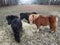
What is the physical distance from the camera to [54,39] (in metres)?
5.04

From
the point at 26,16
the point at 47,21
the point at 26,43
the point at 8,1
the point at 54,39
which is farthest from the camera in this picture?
the point at 8,1

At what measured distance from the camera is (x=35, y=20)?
5.34 metres

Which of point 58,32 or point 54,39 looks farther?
point 58,32

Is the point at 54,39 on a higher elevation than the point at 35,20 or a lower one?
lower

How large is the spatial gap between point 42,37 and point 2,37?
125 centimetres

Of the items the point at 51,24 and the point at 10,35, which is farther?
the point at 51,24

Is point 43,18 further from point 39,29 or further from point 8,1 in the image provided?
point 8,1

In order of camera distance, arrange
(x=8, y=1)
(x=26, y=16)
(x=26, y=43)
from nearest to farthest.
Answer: (x=26, y=43) → (x=26, y=16) → (x=8, y=1)

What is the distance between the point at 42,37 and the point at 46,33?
1.23ft

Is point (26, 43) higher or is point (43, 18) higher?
point (43, 18)

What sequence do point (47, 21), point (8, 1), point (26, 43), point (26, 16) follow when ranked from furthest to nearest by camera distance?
point (8, 1) → point (26, 16) → point (47, 21) → point (26, 43)

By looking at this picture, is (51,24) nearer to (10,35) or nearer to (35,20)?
(35,20)

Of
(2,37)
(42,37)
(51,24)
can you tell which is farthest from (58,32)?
(2,37)

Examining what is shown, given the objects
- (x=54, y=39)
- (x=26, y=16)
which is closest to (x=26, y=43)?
(x=54, y=39)
